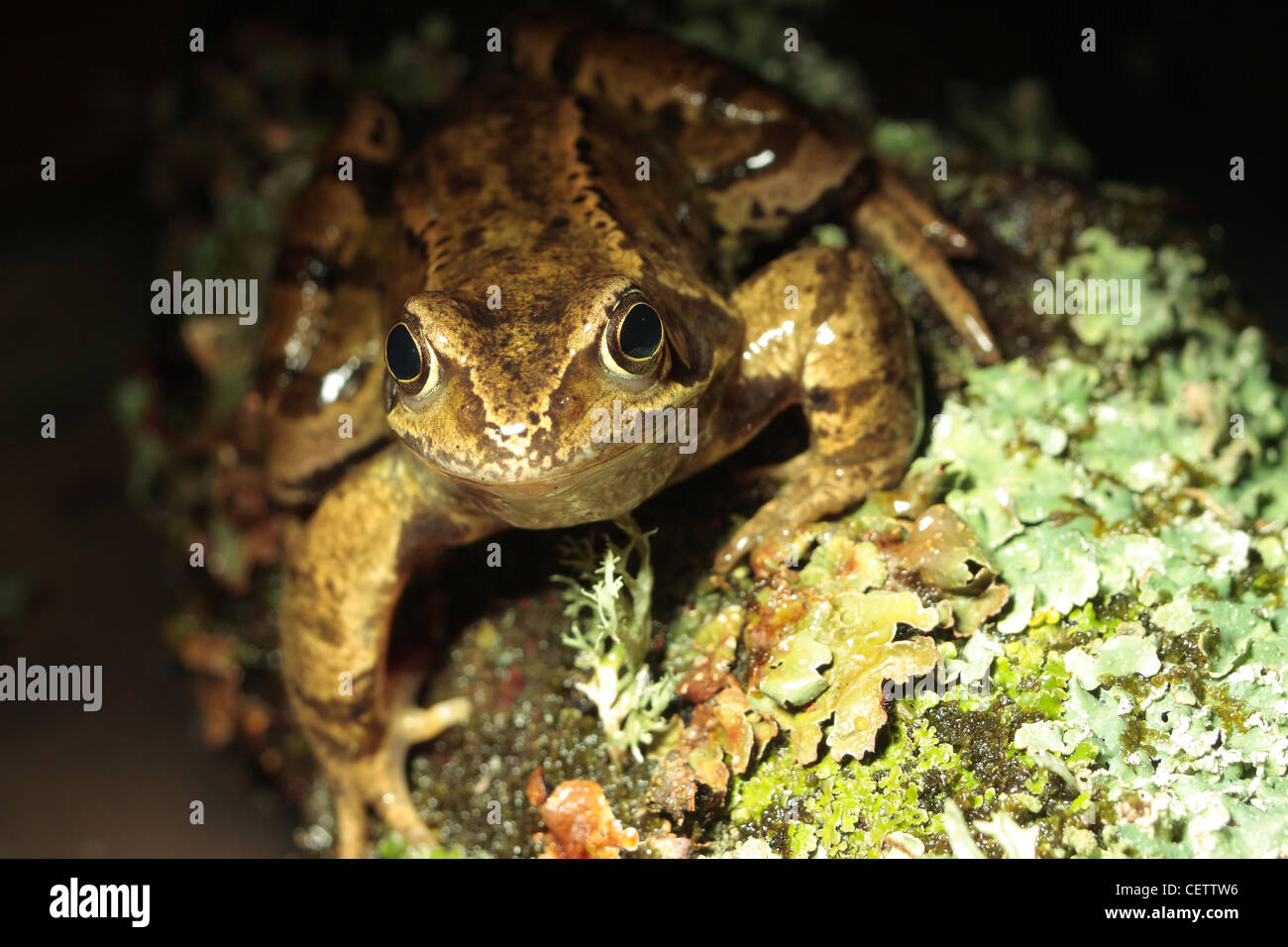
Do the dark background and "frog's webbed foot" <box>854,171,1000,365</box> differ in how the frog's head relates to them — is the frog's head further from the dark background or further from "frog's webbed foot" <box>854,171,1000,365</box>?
the dark background

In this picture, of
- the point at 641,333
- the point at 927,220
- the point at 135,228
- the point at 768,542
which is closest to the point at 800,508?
the point at 768,542

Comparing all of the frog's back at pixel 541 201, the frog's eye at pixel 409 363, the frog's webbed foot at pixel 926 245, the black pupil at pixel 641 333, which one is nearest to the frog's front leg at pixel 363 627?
the frog's eye at pixel 409 363

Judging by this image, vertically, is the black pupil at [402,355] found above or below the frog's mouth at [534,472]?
above

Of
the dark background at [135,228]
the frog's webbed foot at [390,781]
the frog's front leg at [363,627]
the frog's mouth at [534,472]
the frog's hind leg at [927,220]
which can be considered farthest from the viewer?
the dark background at [135,228]

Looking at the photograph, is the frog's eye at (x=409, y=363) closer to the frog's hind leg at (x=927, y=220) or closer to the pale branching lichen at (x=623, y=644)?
the pale branching lichen at (x=623, y=644)

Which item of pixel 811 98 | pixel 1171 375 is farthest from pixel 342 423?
pixel 1171 375

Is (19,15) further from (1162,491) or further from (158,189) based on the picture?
(1162,491)
